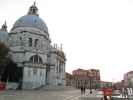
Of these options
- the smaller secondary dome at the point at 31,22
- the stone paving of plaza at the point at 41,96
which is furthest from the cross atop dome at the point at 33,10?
the stone paving of plaza at the point at 41,96

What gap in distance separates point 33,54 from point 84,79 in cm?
7583

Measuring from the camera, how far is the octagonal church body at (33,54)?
204 feet

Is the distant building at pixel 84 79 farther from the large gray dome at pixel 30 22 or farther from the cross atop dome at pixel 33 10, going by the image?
the cross atop dome at pixel 33 10

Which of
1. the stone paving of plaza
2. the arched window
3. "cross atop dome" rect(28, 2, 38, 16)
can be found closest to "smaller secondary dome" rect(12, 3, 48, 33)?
"cross atop dome" rect(28, 2, 38, 16)

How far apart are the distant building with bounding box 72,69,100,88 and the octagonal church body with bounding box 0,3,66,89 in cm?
5407

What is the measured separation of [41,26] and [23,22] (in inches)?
279

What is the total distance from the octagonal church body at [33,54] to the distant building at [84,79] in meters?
54.1

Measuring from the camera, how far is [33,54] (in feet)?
214

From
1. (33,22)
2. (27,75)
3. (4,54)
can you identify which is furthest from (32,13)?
(4,54)

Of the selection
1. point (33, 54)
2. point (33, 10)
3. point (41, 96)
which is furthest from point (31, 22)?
point (41, 96)

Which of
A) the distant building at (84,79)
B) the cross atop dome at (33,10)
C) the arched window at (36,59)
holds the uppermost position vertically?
the cross atop dome at (33,10)

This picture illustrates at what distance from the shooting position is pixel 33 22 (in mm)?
72938

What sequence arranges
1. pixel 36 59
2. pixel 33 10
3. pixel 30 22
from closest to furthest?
1. pixel 36 59
2. pixel 30 22
3. pixel 33 10

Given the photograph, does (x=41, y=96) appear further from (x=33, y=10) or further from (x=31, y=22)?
(x=33, y=10)
